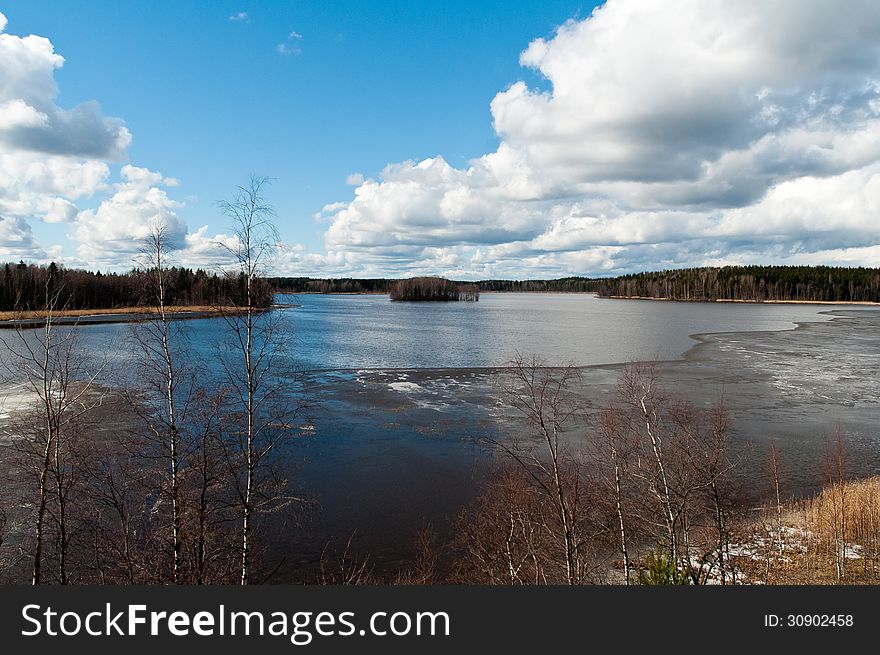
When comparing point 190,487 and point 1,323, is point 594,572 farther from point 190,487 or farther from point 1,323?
point 1,323

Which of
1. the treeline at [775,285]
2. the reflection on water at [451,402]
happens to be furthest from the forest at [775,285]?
the reflection on water at [451,402]

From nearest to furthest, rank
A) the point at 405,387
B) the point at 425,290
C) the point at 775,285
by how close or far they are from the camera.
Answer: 1. the point at 405,387
2. the point at 775,285
3. the point at 425,290

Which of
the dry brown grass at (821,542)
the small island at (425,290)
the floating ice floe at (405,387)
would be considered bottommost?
the dry brown grass at (821,542)

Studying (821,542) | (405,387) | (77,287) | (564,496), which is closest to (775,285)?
(405,387)

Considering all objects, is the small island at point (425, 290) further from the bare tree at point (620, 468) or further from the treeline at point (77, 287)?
the bare tree at point (620, 468)

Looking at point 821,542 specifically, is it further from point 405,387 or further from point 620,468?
point 405,387

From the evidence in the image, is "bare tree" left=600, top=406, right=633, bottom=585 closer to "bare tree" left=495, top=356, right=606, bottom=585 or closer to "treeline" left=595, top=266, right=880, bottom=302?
"bare tree" left=495, top=356, right=606, bottom=585

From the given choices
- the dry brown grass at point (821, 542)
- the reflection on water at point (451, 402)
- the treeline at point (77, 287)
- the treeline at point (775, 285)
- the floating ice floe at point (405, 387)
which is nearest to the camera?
the dry brown grass at point (821, 542)

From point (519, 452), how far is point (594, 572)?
22.3ft

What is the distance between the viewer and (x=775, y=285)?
148 meters

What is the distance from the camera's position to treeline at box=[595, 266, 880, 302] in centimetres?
14250

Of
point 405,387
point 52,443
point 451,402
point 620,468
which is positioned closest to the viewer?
point 52,443

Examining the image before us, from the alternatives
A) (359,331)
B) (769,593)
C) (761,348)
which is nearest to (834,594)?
(769,593)

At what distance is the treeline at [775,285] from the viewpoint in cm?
14250
